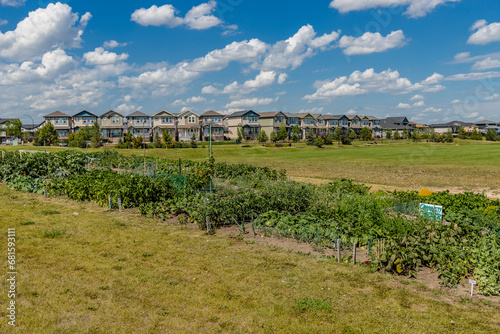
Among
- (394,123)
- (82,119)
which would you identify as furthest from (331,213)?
(394,123)

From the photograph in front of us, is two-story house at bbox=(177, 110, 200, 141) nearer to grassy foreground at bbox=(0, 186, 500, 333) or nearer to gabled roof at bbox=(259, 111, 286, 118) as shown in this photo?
gabled roof at bbox=(259, 111, 286, 118)

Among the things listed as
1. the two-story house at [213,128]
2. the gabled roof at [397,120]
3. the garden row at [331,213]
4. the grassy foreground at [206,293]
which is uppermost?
the gabled roof at [397,120]

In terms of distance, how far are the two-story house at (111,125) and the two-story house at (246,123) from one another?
29.7 meters

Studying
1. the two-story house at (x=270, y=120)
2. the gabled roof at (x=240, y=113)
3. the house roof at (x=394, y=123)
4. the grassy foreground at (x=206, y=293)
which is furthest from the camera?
the house roof at (x=394, y=123)

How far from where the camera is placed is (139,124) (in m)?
90.1

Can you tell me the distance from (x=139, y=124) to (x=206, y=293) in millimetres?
87897

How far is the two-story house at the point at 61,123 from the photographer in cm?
8900

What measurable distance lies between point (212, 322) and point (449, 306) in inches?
193

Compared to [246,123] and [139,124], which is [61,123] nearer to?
[139,124]

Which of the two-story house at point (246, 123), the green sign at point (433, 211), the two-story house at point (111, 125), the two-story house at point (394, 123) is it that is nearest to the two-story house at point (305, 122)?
the two-story house at point (246, 123)

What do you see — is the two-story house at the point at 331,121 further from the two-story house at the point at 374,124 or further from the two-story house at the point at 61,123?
the two-story house at the point at 61,123

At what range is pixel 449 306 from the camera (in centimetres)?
729

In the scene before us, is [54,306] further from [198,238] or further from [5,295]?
[198,238]

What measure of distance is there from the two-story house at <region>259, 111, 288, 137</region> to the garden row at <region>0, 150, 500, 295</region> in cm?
8250
